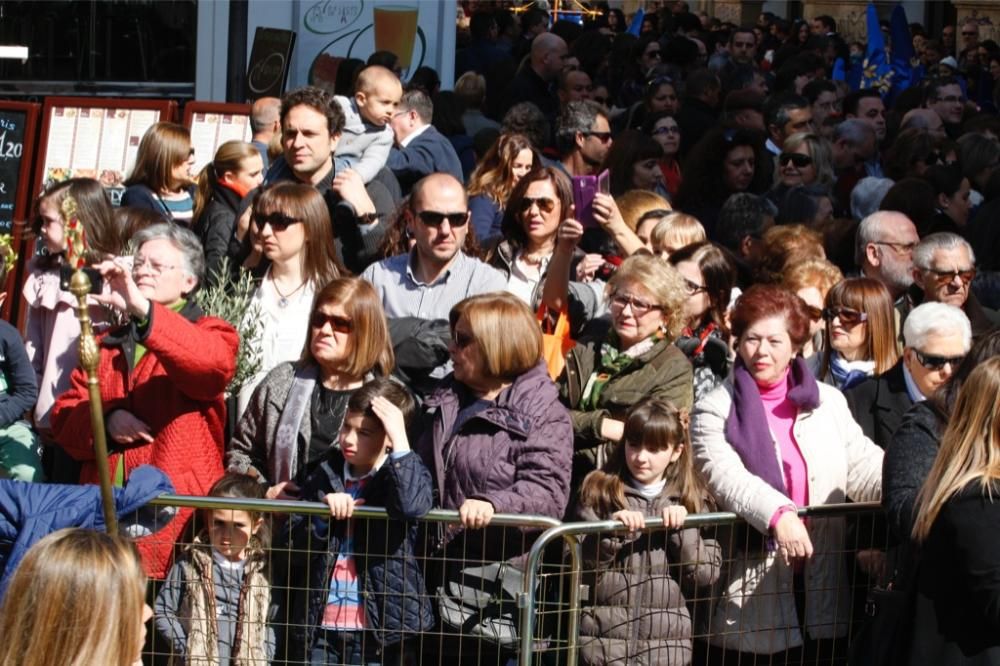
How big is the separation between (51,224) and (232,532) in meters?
2.13

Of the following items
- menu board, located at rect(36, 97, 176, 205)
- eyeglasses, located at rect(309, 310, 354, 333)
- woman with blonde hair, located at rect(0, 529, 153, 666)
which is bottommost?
woman with blonde hair, located at rect(0, 529, 153, 666)

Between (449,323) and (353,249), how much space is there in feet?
4.36

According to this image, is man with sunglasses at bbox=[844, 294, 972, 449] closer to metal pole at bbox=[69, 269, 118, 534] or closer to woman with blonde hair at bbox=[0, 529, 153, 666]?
metal pole at bbox=[69, 269, 118, 534]

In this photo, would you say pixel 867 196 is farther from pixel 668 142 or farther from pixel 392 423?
pixel 392 423

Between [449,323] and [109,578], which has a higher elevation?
[449,323]

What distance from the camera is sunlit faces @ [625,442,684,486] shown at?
5.72 m

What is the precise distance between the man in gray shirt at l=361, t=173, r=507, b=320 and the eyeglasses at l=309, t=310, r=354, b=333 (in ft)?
2.38

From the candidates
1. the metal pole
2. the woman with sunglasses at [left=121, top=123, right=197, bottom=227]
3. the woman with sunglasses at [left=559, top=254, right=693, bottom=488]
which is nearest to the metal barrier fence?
the woman with sunglasses at [left=559, top=254, right=693, bottom=488]

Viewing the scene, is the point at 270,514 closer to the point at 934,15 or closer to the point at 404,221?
the point at 404,221

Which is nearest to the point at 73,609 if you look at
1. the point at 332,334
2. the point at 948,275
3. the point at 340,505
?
the point at 340,505

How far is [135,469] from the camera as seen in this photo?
5715 mm

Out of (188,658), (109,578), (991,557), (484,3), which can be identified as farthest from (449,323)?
(484,3)

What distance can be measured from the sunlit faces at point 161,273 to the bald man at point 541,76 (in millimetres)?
6798

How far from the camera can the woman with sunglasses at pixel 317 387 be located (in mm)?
6020
